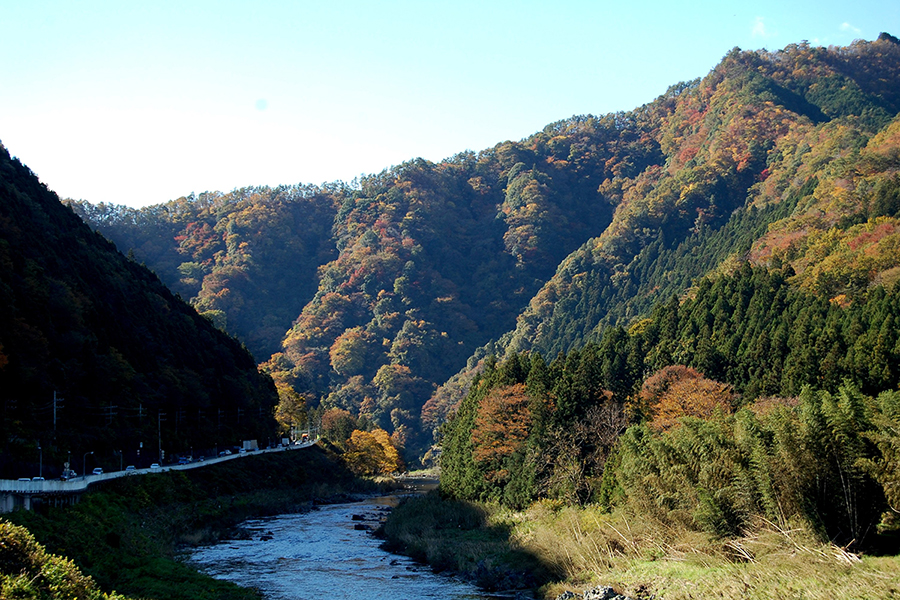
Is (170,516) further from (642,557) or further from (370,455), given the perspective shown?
(370,455)

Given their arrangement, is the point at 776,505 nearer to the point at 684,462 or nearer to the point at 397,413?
the point at 684,462

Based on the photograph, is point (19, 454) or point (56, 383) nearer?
point (19, 454)

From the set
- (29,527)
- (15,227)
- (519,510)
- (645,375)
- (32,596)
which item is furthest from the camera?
(645,375)

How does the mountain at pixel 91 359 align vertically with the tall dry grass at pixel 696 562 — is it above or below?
above

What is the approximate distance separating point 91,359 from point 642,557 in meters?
47.3

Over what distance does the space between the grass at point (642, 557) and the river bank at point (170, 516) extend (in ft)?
42.6

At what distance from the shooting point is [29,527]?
1291 inches

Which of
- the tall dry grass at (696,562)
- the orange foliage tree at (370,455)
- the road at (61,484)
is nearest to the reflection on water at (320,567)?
the tall dry grass at (696,562)

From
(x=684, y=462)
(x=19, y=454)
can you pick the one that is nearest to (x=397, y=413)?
(x=19, y=454)

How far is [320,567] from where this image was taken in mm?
43094

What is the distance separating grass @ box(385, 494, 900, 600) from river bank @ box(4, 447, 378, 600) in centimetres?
1298

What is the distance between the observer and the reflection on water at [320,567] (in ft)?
120

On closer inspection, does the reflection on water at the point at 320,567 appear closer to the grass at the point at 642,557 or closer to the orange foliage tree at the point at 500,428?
the grass at the point at 642,557

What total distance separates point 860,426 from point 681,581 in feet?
27.3
